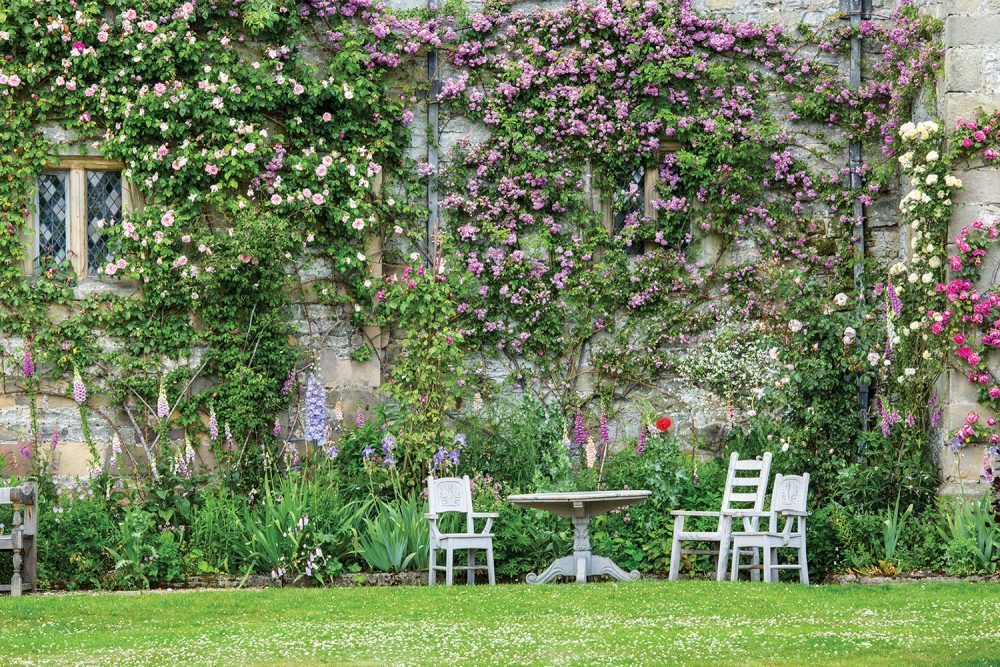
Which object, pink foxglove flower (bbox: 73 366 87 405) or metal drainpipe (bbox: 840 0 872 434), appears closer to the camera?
pink foxglove flower (bbox: 73 366 87 405)

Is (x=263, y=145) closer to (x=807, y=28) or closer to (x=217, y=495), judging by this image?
(x=217, y=495)

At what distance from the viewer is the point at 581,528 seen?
8117mm

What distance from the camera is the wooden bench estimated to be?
26.3ft

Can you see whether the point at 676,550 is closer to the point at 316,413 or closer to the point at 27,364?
the point at 316,413

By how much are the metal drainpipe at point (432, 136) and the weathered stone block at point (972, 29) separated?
150 inches

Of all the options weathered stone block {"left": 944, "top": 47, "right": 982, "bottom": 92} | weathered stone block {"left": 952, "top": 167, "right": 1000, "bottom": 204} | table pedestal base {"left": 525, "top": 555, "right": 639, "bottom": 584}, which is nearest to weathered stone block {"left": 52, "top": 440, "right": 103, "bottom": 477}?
table pedestal base {"left": 525, "top": 555, "right": 639, "bottom": 584}

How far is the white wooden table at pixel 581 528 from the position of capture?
8.00m

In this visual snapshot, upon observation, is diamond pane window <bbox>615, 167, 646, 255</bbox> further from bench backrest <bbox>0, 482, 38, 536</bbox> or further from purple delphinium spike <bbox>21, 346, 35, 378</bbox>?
bench backrest <bbox>0, 482, 38, 536</bbox>

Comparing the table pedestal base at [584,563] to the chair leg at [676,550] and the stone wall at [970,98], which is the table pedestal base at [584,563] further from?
the stone wall at [970,98]

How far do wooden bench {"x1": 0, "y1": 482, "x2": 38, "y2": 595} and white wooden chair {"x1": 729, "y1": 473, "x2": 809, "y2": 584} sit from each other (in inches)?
171

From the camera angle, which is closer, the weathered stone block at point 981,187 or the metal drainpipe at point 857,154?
the weathered stone block at point 981,187

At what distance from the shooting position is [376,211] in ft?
33.1

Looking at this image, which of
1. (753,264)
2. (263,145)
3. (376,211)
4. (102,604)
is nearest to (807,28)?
(753,264)

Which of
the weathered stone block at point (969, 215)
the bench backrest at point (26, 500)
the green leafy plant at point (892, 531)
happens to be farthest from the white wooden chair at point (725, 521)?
the bench backrest at point (26, 500)
